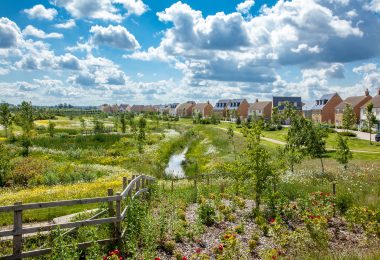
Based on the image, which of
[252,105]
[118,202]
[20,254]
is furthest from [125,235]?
[252,105]

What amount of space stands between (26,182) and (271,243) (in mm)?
20947

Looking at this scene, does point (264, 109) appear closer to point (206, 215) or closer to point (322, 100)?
point (322, 100)

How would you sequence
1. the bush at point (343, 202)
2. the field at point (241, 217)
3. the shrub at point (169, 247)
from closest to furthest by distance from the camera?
the field at point (241, 217) → the shrub at point (169, 247) → the bush at point (343, 202)

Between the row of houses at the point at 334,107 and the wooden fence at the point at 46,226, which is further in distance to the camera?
the row of houses at the point at 334,107

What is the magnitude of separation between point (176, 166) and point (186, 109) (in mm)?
130147

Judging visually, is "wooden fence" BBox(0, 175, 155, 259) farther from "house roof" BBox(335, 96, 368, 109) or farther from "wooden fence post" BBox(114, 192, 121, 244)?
"house roof" BBox(335, 96, 368, 109)

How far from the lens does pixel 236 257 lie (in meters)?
10.4

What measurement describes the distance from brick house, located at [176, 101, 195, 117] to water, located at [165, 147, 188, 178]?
117 m

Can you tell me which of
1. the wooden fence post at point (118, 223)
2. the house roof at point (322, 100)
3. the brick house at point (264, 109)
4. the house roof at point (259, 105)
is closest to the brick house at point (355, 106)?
the house roof at point (322, 100)

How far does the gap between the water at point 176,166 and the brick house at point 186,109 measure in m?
117

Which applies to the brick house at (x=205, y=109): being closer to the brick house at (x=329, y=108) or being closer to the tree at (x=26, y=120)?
the brick house at (x=329, y=108)

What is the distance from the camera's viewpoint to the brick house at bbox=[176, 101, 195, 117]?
168250 millimetres

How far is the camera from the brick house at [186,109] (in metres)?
168

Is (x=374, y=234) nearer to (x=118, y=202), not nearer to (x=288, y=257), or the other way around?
(x=288, y=257)
